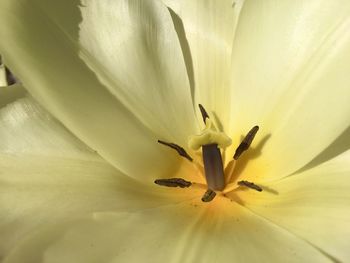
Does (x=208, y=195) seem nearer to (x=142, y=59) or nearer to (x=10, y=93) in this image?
(x=142, y=59)

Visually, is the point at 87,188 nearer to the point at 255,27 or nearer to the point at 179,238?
the point at 179,238

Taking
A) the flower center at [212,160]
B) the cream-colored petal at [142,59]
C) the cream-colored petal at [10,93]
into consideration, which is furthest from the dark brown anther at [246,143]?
the cream-colored petal at [10,93]

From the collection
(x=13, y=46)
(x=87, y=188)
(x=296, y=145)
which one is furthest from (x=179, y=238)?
(x=13, y=46)

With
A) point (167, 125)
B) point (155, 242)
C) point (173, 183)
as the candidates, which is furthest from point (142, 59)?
point (155, 242)

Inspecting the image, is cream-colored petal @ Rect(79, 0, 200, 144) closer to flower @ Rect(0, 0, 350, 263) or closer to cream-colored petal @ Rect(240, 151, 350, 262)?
flower @ Rect(0, 0, 350, 263)

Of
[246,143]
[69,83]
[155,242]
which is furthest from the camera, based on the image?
[246,143]

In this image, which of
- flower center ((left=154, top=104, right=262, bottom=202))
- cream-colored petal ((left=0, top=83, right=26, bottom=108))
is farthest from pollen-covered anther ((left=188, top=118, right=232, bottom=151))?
cream-colored petal ((left=0, top=83, right=26, bottom=108))

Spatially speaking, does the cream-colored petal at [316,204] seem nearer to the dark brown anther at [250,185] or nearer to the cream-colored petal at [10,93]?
the dark brown anther at [250,185]
